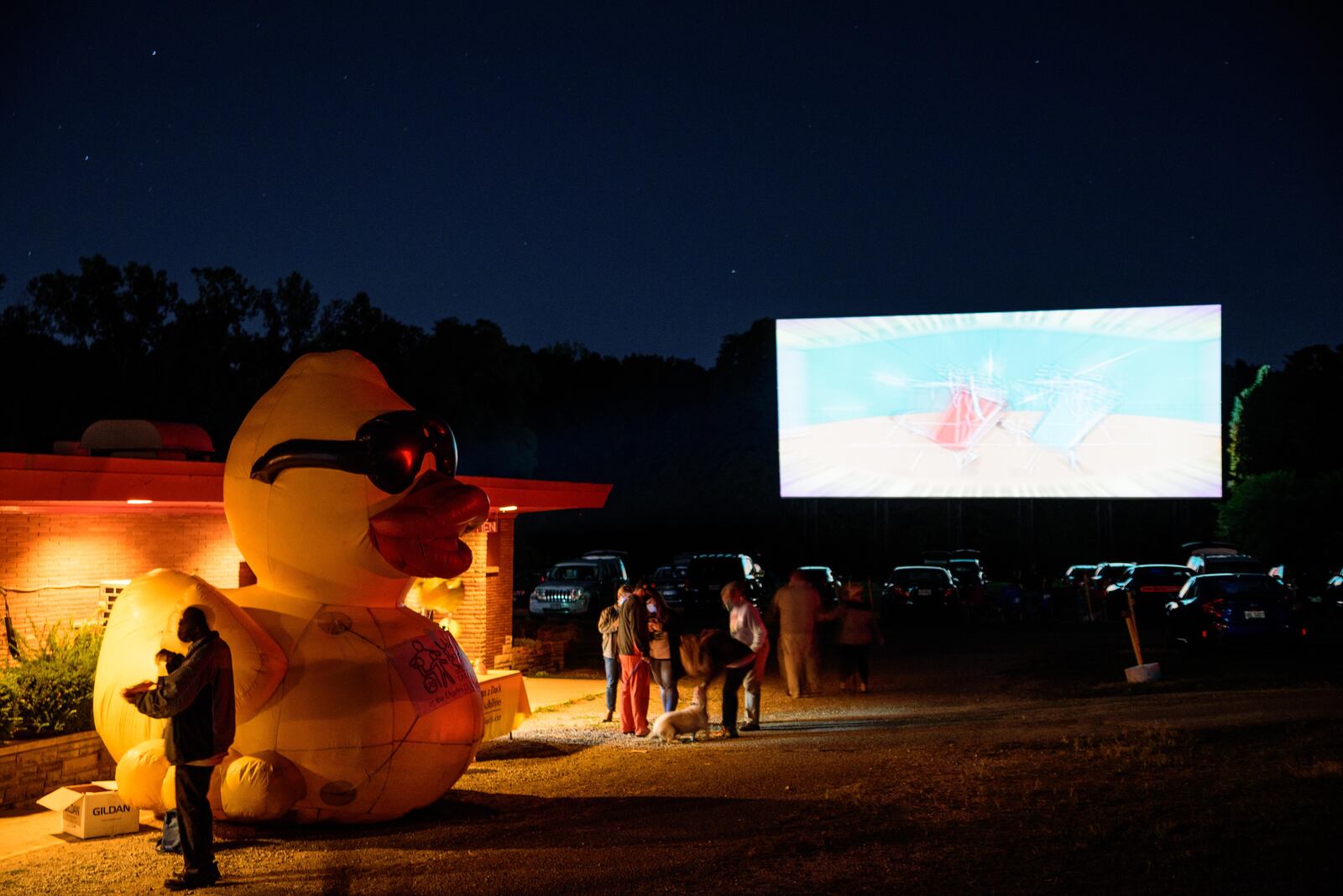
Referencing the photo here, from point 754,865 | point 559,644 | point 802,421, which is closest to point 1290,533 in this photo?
point 802,421

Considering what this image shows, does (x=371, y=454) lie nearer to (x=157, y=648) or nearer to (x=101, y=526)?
(x=157, y=648)

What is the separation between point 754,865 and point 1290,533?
39030 mm

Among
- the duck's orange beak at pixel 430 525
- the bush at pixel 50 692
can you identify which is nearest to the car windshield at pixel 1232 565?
the duck's orange beak at pixel 430 525

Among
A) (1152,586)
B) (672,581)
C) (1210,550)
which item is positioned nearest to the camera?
(1152,586)

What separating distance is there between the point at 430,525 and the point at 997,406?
2125 cm

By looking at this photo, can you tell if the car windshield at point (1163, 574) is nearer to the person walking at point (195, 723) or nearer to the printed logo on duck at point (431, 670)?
the printed logo on duck at point (431, 670)

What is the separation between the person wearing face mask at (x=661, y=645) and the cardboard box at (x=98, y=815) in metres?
5.52

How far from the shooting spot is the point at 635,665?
12266 mm

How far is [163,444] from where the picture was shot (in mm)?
12289

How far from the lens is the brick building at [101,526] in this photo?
29.3 ft

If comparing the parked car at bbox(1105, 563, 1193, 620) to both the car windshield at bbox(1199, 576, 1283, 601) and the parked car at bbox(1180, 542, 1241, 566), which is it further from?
the car windshield at bbox(1199, 576, 1283, 601)

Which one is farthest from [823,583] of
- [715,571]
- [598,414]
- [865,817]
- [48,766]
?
[598,414]

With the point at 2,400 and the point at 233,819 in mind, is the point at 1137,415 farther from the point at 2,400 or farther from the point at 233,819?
the point at 2,400

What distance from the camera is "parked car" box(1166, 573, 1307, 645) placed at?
18141 mm
